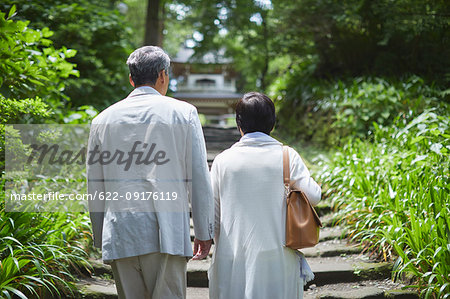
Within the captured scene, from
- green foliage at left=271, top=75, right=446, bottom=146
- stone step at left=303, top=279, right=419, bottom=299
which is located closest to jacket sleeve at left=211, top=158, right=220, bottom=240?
stone step at left=303, top=279, right=419, bottom=299

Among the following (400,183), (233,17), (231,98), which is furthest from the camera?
(231,98)

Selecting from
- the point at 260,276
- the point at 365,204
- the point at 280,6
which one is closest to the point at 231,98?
the point at 280,6

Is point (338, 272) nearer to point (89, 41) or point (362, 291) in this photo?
point (362, 291)

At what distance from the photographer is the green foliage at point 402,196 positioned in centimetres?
293

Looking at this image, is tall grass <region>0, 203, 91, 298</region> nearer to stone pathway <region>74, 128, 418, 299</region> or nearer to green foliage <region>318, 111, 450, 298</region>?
stone pathway <region>74, 128, 418, 299</region>

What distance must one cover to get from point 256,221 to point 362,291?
161cm

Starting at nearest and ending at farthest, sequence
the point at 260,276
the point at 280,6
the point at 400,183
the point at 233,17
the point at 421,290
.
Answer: the point at 260,276
the point at 421,290
the point at 400,183
the point at 280,6
the point at 233,17

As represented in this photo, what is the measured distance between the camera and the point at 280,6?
764cm

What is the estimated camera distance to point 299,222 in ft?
6.52

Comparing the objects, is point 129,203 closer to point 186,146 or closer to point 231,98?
point 186,146

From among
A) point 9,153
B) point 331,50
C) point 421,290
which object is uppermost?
point 331,50

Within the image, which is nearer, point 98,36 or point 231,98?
point 98,36

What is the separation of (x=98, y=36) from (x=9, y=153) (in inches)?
150

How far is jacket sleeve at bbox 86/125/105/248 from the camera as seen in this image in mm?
1891
